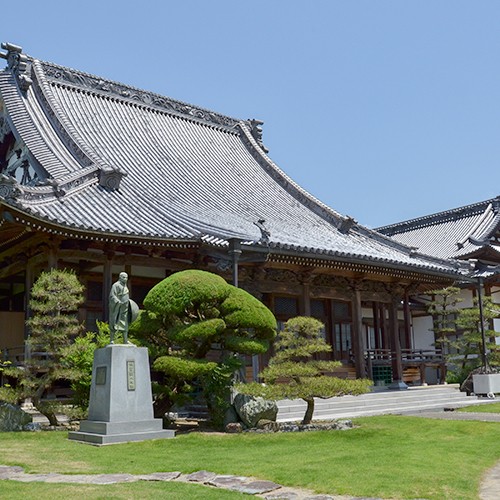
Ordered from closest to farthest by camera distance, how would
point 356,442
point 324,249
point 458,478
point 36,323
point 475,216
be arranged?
point 458,478 → point 356,442 → point 36,323 → point 324,249 → point 475,216

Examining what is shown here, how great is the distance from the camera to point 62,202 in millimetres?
17469

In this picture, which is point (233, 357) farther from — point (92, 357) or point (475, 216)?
point (475, 216)

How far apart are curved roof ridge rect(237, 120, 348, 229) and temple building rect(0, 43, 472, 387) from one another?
0.07m

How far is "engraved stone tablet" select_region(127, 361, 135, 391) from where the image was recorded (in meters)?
12.3

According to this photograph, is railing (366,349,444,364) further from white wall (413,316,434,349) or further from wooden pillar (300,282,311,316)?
white wall (413,316,434,349)

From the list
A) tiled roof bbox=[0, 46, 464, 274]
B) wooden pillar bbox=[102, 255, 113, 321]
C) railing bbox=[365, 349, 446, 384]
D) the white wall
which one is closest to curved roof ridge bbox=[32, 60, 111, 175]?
tiled roof bbox=[0, 46, 464, 274]

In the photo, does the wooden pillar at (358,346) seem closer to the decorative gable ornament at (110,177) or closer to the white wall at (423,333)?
the decorative gable ornament at (110,177)

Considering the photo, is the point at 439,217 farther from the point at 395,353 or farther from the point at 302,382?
the point at 302,382

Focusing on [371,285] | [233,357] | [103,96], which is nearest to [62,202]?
[233,357]

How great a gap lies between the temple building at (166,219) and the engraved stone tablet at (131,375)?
4228 mm

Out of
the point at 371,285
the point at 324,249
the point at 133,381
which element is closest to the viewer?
the point at 133,381

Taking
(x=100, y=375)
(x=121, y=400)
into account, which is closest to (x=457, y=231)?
(x=100, y=375)

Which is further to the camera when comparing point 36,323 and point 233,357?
point 233,357

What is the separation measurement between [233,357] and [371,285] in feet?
33.4
